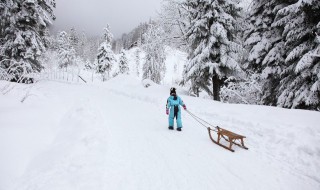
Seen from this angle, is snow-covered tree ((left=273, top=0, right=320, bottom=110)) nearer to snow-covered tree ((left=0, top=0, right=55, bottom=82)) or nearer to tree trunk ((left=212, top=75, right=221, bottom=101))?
tree trunk ((left=212, top=75, right=221, bottom=101))

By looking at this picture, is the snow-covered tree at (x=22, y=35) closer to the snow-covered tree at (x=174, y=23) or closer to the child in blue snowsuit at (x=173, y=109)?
the snow-covered tree at (x=174, y=23)

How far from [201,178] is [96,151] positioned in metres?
2.92

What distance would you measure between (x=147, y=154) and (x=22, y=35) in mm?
18875

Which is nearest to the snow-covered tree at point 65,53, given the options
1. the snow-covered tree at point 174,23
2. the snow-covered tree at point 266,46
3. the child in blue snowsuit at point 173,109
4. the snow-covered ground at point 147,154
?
the snow-covered tree at point 174,23

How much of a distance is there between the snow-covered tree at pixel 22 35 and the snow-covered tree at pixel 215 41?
13654mm

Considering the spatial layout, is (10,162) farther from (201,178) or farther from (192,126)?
(192,126)

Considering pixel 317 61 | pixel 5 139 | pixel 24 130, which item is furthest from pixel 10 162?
pixel 317 61

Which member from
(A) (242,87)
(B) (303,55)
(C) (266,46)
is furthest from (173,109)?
(C) (266,46)

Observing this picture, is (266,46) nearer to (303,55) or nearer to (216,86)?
(303,55)

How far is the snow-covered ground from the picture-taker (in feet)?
15.5

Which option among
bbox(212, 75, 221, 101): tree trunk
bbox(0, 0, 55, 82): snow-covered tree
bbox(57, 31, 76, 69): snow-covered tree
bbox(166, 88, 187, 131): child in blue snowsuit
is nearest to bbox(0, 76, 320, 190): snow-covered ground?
bbox(166, 88, 187, 131): child in blue snowsuit

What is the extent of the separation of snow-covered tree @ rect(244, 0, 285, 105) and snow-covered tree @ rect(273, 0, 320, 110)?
1.12 meters

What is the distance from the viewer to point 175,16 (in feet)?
63.8

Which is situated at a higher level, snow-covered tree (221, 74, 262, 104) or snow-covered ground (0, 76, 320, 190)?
snow-covered tree (221, 74, 262, 104)
